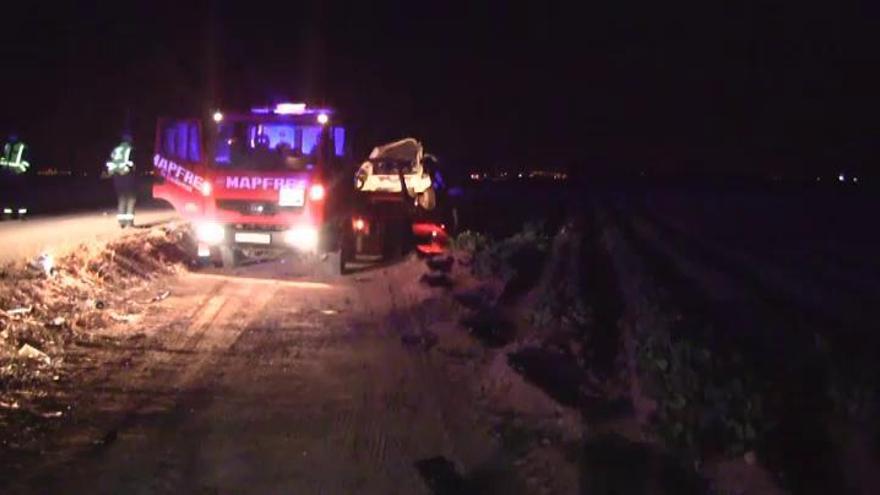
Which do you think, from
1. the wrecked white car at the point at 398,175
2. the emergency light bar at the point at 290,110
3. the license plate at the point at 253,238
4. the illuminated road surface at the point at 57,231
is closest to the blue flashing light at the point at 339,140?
the emergency light bar at the point at 290,110

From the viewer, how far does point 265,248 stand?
16219 millimetres

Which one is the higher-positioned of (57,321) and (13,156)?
(13,156)

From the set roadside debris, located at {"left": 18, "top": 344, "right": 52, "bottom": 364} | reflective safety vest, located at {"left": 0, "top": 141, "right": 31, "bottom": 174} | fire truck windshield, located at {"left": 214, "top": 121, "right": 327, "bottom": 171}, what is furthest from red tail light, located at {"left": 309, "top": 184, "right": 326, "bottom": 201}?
reflective safety vest, located at {"left": 0, "top": 141, "right": 31, "bottom": 174}

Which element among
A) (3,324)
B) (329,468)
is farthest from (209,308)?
(329,468)

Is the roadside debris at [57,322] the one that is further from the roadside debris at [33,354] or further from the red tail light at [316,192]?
the red tail light at [316,192]

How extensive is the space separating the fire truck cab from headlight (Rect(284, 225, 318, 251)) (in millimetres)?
17

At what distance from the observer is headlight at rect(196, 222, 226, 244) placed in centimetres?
1622

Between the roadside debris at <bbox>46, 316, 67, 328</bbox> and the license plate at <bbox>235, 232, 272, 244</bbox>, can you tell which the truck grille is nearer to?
the license plate at <bbox>235, 232, 272, 244</bbox>

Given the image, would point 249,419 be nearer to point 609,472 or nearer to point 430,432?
point 430,432

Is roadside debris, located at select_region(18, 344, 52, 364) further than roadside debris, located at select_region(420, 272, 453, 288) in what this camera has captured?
No

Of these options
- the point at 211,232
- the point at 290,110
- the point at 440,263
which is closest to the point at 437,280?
the point at 440,263

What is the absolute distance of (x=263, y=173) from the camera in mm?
15930

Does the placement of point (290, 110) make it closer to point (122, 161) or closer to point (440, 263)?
point (440, 263)

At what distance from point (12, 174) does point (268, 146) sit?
963 cm
